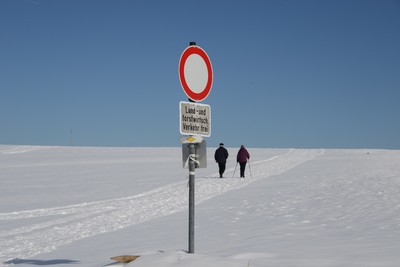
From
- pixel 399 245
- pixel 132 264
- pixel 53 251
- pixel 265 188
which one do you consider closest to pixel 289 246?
pixel 399 245

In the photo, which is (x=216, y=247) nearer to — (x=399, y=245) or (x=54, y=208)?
(x=399, y=245)

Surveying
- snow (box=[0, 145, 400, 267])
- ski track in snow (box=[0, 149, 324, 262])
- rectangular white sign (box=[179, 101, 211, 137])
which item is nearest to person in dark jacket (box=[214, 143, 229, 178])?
snow (box=[0, 145, 400, 267])

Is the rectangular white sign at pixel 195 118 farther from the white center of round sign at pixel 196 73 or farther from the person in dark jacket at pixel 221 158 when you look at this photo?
the person in dark jacket at pixel 221 158

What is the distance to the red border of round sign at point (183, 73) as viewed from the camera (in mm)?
5352

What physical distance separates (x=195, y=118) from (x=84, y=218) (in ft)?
23.8

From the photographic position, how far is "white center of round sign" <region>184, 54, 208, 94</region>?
5.41m

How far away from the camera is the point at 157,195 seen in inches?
634

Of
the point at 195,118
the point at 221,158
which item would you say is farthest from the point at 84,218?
the point at 221,158

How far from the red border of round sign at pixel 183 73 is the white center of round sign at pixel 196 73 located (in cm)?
3

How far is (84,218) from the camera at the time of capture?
11.9 m

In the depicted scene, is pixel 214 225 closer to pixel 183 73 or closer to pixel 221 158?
pixel 183 73

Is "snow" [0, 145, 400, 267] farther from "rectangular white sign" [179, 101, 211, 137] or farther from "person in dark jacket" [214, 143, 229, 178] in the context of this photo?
"person in dark jacket" [214, 143, 229, 178]

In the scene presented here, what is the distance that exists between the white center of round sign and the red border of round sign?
0.03 metres

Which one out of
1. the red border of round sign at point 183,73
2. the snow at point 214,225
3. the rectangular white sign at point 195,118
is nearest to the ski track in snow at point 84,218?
the snow at point 214,225
